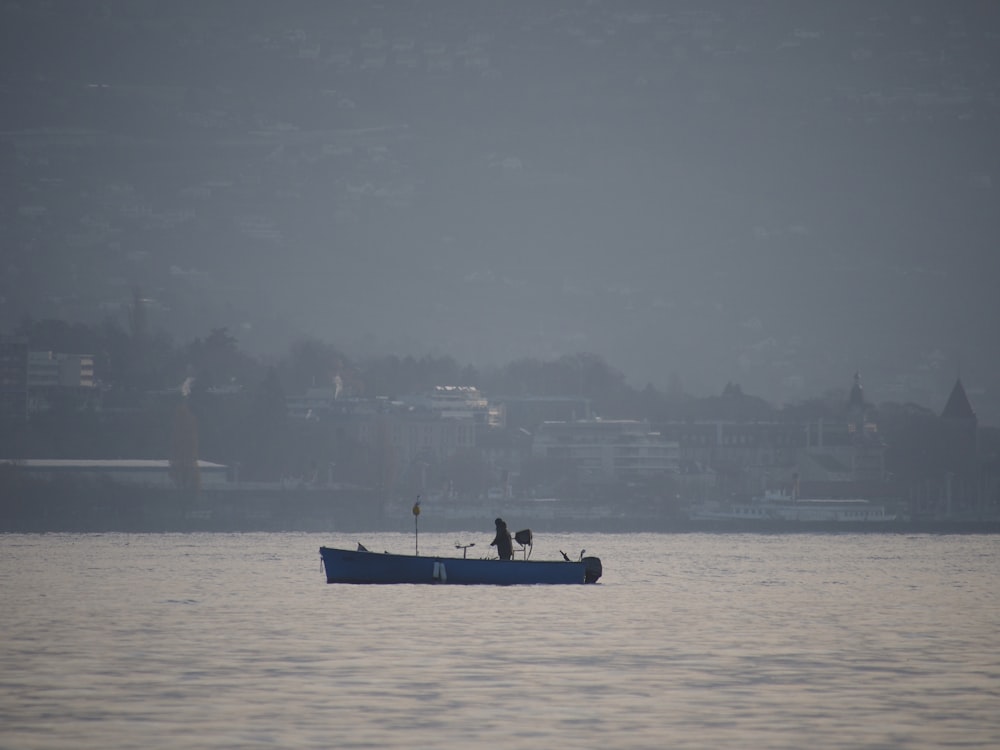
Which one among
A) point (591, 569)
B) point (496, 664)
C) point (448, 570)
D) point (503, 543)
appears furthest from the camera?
point (591, 569)

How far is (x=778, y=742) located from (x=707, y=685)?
805 centimetres

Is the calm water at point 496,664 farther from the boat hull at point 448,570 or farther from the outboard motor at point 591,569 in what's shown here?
the boat hull at point 448,570

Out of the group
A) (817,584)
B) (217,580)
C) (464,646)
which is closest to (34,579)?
(217,580)

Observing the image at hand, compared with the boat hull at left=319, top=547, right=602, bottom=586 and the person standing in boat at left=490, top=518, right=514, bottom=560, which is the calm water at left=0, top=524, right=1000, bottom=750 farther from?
the person standing in boat at left=490, top=518, right=514, bottom=560

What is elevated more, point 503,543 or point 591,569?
point 503,543

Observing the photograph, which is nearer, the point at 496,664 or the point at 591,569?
the point at 496,664

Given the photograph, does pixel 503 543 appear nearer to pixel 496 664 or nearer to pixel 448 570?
pixel 448 570

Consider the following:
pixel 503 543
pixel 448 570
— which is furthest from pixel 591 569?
pixel 448 570

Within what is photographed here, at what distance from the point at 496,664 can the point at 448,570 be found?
3240cm

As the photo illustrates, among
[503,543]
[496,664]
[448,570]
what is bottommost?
[496,664]

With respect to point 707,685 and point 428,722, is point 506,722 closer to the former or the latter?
point 428,722

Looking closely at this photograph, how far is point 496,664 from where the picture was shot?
52.2m

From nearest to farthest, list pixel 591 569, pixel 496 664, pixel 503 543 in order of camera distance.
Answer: pixel 496 664, pixel 503 543, pixel 591 569

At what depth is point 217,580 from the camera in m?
92.1
